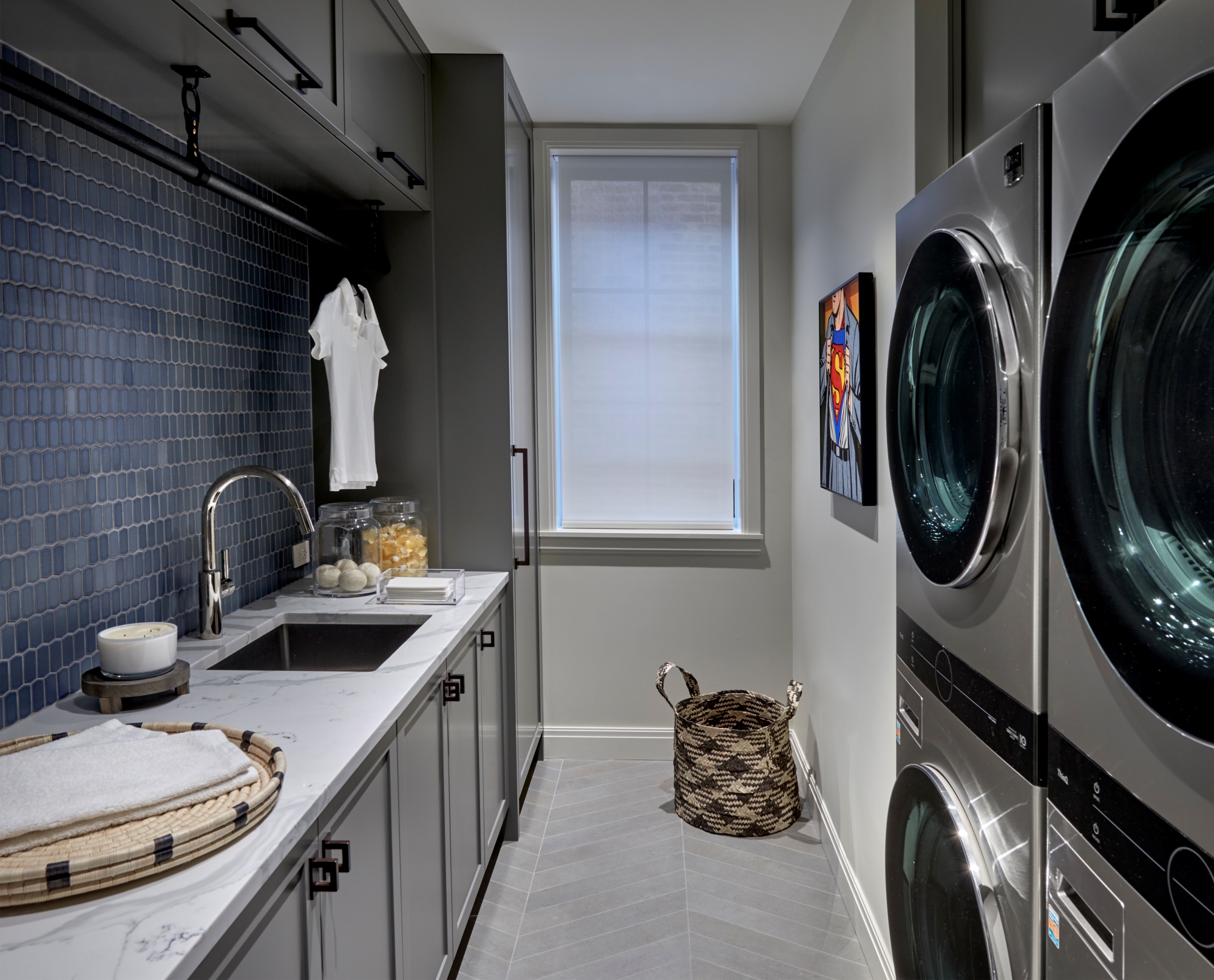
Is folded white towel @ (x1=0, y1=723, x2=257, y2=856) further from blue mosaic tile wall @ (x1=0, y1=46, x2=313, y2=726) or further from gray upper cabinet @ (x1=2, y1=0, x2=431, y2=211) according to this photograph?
gray upper cabinet @ (x1=2, y1=0, x2=431, y2=211)

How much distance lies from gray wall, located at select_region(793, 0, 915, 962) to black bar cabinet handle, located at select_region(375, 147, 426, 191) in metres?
1.19

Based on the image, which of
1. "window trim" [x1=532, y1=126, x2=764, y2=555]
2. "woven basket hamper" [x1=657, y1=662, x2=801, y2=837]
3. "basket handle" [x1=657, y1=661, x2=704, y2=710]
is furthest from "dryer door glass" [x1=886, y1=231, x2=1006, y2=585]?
"window trim" [x1=532, y1=126, x2=764, y2=555]

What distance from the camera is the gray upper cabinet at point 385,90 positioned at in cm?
193

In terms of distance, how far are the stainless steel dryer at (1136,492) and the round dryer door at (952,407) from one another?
16 centimetres

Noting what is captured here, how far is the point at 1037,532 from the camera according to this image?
1.04m

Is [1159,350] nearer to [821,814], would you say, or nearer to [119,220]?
[119,220]

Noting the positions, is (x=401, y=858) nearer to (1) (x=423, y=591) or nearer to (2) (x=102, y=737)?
(2) (x=102, y=737)

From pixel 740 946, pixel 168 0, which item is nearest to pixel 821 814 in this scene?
pixel 740 946

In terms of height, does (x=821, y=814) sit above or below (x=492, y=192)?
below

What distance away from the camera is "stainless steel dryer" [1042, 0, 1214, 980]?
2.27ft

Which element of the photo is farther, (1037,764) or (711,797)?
(711,797)

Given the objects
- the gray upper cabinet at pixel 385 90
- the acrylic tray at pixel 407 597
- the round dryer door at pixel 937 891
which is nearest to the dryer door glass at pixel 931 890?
the round dryer door at pixel 937 891

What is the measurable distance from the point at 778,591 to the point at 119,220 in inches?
101

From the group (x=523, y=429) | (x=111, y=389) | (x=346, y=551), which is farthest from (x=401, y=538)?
(x=111, y=389)
